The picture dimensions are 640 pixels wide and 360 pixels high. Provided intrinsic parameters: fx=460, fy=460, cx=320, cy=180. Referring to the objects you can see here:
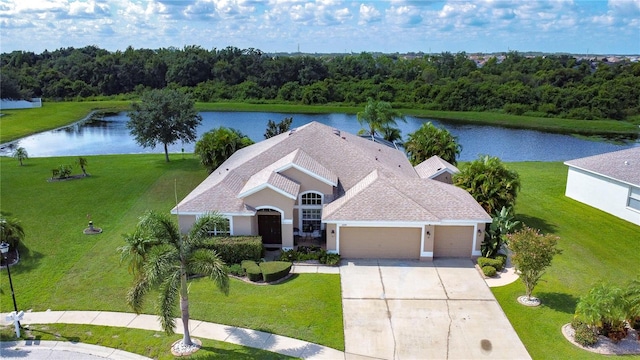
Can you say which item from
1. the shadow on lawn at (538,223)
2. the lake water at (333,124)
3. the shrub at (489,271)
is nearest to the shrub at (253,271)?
the shrub at (489,271)

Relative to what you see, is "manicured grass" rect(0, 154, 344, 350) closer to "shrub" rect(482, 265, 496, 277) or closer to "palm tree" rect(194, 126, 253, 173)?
"palm tree" rect(194, 126, 253, 173)

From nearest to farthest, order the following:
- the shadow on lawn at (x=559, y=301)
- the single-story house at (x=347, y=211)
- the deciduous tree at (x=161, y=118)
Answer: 1. the shadow on lawn at (x=559, y=301)
2. the single-story house at (x=347, y=211)
3. the deciduous tree at (x=161, y=118)

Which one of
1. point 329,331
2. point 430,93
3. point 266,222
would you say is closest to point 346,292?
point 329,331

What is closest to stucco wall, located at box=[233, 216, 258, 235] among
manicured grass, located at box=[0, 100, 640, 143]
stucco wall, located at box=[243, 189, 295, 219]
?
stucco wall, located at box=[243, 189, 295, 219]

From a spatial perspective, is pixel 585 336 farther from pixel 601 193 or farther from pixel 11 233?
pixel 11 233

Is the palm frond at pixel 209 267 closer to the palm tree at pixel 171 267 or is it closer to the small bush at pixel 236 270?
the palm tree at pixel 171 267
